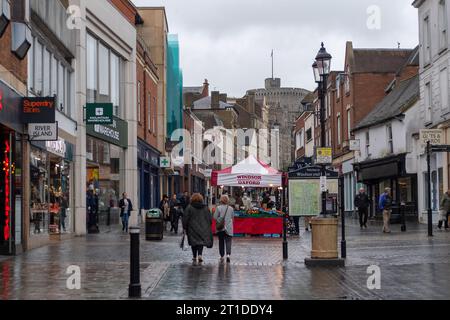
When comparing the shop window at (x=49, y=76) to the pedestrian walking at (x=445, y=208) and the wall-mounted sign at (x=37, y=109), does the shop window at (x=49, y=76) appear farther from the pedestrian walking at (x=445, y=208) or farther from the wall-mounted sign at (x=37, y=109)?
the pedestrian walking at (x=445, y=208)

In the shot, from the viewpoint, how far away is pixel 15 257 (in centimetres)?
1895

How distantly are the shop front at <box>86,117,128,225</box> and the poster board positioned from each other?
30.7 ft

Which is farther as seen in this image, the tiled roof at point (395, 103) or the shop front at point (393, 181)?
the tiled roof at point (395, 103)

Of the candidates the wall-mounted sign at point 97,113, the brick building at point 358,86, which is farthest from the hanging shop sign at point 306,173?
the brick building at point 358,86

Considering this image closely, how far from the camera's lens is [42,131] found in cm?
2041

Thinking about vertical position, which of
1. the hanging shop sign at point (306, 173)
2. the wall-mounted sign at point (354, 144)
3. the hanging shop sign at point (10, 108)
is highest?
the wall-mounted sign at point (354, 144)

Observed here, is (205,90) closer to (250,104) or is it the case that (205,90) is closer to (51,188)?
(250,104)

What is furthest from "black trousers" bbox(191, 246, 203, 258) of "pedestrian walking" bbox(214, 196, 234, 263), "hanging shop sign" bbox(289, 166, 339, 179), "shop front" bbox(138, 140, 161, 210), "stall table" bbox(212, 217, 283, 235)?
"shop front" bbox(138, 140, 161, 210)

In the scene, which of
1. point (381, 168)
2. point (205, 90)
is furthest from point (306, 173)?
point (205, 90)

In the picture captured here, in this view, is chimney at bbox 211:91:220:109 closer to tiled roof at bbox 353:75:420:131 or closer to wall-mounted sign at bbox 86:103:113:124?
tiled roof at bbox 353:75:420:131

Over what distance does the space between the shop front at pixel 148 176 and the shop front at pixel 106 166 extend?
12.5ft

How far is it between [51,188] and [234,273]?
35.9ft

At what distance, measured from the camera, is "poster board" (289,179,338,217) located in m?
24.1

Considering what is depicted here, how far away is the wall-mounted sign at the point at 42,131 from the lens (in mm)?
20375
